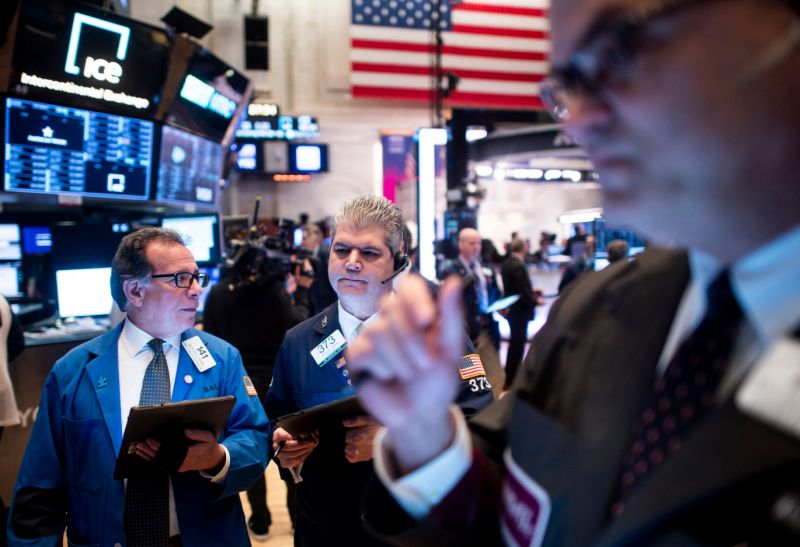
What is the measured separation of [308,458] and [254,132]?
937 cm

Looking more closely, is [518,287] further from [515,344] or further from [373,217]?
[373,217]

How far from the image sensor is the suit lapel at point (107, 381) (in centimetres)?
172

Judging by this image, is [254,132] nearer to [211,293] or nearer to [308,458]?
[211,293]

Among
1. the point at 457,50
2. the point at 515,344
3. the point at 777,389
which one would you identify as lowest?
the point at 515,344

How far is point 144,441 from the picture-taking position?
1.56 metres

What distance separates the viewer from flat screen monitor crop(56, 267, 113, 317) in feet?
12.9

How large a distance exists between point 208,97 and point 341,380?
5242mm

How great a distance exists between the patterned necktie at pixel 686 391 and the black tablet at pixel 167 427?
119 centimetres

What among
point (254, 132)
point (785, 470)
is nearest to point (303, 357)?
point (785, 470)

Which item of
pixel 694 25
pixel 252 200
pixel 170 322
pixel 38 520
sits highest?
pixel 252 200

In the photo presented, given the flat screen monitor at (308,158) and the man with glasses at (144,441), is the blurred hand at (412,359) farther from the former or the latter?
the flat screen monitor at (308,158)

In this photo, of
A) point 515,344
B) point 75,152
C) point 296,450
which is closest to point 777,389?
point 296,450

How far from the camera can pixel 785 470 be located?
0.51 meters

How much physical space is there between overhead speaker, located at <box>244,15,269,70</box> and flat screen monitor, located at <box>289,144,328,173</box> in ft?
5.28
